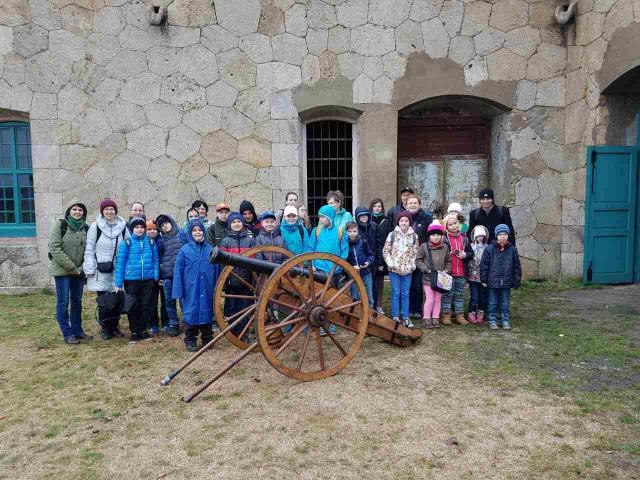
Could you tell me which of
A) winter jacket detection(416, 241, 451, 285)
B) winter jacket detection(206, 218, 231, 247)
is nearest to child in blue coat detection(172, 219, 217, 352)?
winter jacket detection(206, 218, 231, 247)

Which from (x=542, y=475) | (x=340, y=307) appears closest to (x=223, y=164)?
(x=340, y=307)

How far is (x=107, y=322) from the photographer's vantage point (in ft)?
17.6

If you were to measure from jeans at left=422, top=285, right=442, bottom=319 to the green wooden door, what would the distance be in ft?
10.7

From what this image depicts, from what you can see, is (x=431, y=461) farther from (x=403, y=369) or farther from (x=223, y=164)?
(x=223, y=164)

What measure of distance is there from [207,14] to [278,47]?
1.13 meters

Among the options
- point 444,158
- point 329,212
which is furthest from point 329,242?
point 444,158

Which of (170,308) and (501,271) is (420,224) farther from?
(170,308)

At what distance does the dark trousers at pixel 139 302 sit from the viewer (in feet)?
17.2

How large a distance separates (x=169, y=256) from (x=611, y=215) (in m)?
6.27

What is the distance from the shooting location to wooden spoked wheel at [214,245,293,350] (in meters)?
4.61

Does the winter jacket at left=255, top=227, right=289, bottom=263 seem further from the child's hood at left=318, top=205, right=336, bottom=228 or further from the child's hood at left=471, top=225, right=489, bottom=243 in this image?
the child's hood at left=471, top=225, right=489, bottom=243

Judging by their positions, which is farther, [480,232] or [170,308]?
[480,232]

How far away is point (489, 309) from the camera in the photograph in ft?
18.7

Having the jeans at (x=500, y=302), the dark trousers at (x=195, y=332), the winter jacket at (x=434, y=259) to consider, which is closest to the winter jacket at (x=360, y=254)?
the winter jacket at (x=434, y=259)
